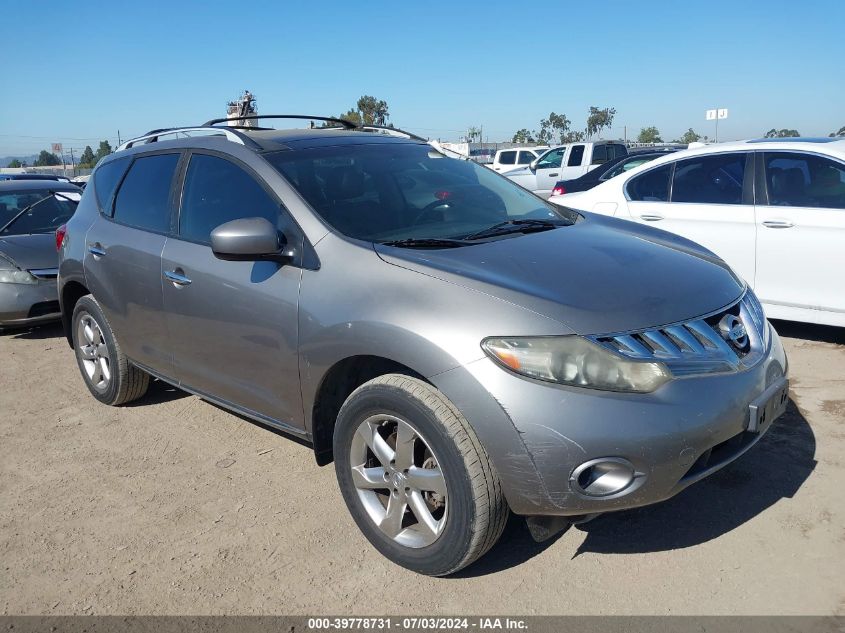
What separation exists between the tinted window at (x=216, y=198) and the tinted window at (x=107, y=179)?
0.99 meters

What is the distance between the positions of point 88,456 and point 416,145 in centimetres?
260

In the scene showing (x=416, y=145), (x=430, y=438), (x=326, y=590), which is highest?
(x=416, y=145)

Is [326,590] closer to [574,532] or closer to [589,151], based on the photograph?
[574,532]

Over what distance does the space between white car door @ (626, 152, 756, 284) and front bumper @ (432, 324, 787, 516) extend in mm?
3410

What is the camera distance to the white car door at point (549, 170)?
1859 cm

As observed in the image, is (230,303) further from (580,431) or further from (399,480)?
(580,431)

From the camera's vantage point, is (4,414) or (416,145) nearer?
(416,145)

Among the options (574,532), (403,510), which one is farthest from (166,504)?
(574,532)

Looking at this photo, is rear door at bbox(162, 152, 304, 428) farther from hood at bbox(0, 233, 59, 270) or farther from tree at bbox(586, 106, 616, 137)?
tree at bbox(586, 106, 616, 137)

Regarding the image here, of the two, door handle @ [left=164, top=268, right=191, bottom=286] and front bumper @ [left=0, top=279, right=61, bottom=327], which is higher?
door handle @ [left=164, top=268, right=191, bottom=286]

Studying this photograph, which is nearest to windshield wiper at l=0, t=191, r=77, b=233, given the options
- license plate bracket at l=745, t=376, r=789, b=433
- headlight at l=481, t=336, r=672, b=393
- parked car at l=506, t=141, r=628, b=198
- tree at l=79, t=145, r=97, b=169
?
headlight at l=481, t=336, r=672, b=393

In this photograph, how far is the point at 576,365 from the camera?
236 cm

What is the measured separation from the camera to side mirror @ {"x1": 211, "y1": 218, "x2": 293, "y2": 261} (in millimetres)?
2963

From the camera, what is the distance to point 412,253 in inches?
112
